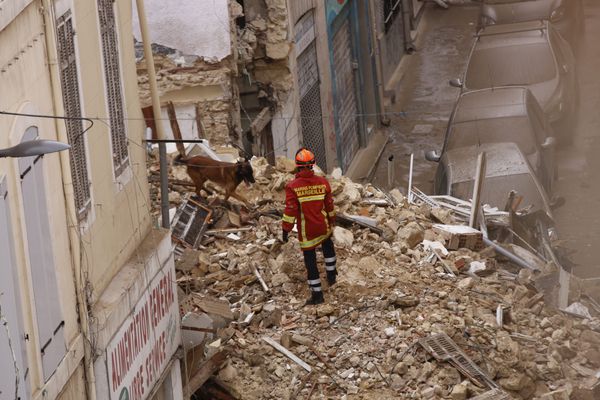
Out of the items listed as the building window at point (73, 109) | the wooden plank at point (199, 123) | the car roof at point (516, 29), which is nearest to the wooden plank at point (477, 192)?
the wooden plank at point (199, 123)

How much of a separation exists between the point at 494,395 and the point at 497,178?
6252 mm

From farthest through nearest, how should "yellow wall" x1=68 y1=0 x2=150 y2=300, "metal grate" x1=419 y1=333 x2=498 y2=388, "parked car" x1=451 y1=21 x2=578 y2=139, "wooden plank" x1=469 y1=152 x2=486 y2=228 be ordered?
"parked car" x1=451 y1=21 x2=578 y2=139, "wooden plank" x1=469 y1=152 x2=486 y2=228, "metal grate" x1=419 y1=333 x2=498 y2=388, "yellow wall" x1=68 y1=0 x2=150 y2=300

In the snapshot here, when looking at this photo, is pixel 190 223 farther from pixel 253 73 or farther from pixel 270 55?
pixel 253 73

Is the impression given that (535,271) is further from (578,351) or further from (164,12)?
(164,12)

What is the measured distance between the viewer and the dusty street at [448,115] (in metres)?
17.7

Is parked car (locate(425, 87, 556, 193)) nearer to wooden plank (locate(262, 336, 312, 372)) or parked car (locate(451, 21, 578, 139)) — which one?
parked car (locate(451, 21, 578, 139))

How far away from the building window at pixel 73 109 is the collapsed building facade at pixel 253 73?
5.10m

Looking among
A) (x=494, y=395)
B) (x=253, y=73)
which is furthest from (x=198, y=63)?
(x=494, y=395)

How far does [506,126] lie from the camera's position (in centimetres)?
1792

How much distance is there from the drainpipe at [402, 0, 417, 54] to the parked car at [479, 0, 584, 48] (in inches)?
96.9

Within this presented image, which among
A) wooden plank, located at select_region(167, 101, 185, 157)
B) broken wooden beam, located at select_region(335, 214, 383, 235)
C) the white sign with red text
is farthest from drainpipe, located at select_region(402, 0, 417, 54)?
the white sign with red text

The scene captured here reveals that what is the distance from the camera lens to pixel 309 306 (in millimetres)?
11297

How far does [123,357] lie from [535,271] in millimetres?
5932

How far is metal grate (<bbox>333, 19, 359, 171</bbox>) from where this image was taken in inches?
874
